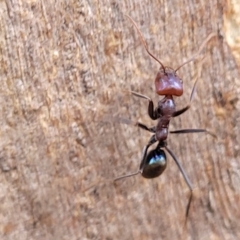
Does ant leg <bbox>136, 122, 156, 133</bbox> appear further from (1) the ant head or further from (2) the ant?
(1) the ant head

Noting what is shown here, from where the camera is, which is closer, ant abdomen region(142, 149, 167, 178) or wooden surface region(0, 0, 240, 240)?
wooden surface region(0, 0, 240, 240)

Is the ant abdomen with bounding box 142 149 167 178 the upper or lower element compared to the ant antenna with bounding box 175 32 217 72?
lower

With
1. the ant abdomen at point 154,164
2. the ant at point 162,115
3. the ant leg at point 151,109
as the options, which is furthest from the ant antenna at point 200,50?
the ant abdomen at point 154,164

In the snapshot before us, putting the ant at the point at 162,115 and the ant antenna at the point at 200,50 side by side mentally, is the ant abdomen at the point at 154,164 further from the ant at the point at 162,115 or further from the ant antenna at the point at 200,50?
the ant antenna at the point at 200,50

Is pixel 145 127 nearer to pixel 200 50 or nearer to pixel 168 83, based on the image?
pixel 168 83

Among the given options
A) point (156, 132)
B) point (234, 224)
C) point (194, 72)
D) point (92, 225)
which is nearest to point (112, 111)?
point (156, 132)

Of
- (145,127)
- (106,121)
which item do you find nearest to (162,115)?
(145,127)

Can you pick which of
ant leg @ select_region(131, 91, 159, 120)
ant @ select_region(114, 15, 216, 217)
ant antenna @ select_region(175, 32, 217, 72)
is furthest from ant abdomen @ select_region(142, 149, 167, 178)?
ant antenna @ select_region(175, 32, 217, 72)
